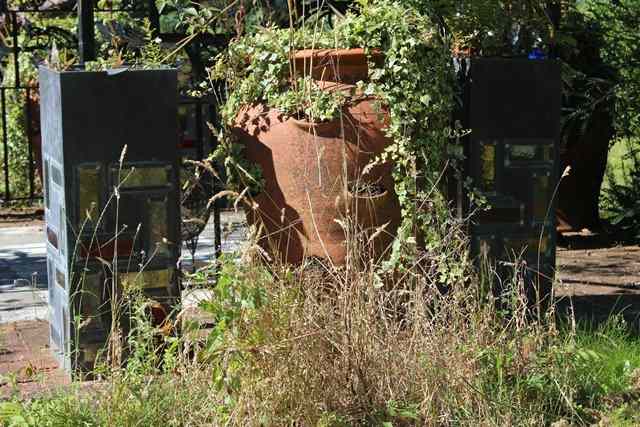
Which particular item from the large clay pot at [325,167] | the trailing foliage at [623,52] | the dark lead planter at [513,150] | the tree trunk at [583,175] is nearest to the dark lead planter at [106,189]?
the large clay pot at [325,167]

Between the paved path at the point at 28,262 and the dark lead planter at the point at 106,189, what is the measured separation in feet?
1.14

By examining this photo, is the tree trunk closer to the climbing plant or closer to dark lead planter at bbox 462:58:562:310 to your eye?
dark lead planter at bbox 462:58:562:310

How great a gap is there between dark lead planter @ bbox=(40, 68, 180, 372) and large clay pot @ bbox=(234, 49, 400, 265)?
0.49m

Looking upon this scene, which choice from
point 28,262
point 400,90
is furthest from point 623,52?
point 28,262

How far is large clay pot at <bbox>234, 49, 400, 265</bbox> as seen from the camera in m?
Result: 5.00

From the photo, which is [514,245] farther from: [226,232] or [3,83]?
[3,83]

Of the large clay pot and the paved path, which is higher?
the large clay pot

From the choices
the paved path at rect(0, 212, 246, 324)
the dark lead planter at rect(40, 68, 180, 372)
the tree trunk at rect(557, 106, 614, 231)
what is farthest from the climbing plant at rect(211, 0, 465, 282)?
the tree trunk at rect(557, 106, 614, 231)

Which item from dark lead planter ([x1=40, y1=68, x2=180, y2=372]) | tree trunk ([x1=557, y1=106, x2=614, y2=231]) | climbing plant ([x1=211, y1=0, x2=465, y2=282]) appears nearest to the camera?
dark lead planter ([x1=40, y1=68, x2=180, y2=372])

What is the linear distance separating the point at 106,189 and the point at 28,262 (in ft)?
10.3

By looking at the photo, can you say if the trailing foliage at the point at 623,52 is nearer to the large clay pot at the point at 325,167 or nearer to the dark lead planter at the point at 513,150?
the dark lead planter at the point at 513,150

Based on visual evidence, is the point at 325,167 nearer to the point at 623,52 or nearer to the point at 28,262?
the point at 28,262

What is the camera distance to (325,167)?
499 cm

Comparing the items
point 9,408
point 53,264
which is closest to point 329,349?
point 9,408
